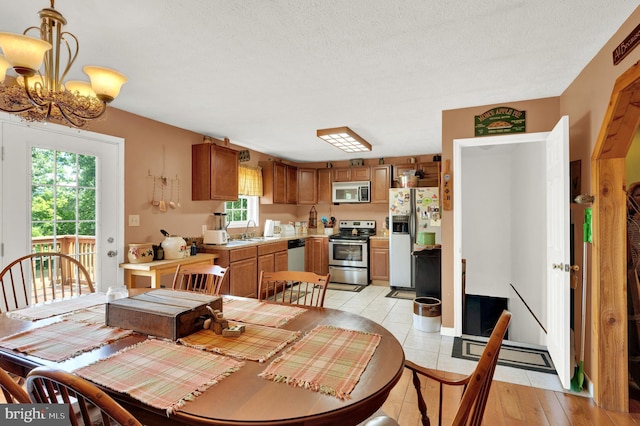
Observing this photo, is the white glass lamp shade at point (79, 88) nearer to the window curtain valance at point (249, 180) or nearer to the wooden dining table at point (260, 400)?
the wooden dining table at point (260, 400)

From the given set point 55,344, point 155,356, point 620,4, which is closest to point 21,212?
point 55,344

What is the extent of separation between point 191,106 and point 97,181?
116 cm

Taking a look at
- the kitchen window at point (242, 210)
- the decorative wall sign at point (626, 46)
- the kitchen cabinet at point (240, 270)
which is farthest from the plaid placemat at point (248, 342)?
the kitchen window at point (242, 210)

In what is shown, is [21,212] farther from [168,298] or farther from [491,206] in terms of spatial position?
[491,206]

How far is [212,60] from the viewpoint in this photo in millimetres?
2227

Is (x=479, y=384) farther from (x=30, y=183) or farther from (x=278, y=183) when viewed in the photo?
(x=278, y=183)

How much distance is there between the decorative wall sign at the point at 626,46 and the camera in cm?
166

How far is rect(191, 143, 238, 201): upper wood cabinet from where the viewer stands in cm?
411

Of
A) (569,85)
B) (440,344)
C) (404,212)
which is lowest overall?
(440,344)

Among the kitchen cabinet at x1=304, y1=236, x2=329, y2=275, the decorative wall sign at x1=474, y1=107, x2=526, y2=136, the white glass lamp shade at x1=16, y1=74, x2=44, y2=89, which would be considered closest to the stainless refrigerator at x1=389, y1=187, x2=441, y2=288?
the kitchen cabinet at x1=304, y1=236, x2=329, y2=275

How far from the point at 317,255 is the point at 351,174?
66.4 inches

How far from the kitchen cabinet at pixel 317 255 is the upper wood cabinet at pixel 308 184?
848 mm

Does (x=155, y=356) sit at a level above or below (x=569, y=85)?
below

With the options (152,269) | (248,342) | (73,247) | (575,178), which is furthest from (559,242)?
(73,247)
